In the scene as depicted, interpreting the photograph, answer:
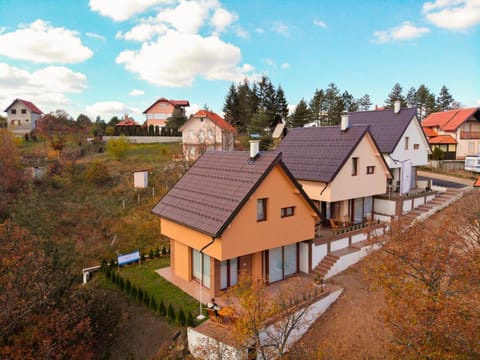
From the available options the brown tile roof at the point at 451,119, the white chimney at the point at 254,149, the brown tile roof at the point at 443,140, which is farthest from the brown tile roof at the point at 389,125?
the brown tile roof at the point at 451,119

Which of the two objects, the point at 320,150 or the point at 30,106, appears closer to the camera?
the point at 320,150

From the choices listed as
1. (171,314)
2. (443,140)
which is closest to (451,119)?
(443,140)

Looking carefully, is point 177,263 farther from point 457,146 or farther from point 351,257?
point 457,146

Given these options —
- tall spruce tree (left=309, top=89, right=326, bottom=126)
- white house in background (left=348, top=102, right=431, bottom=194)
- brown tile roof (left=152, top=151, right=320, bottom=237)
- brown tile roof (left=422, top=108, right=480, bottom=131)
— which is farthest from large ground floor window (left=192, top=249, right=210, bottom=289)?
tall spruce tree (left=309, top=89, right=326, bottom=126)

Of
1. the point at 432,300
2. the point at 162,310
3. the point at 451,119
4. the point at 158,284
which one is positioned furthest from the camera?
the point at 451,119

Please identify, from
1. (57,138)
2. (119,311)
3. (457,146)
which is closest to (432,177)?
(457,146)

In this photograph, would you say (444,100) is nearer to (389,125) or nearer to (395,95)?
(395,95)
